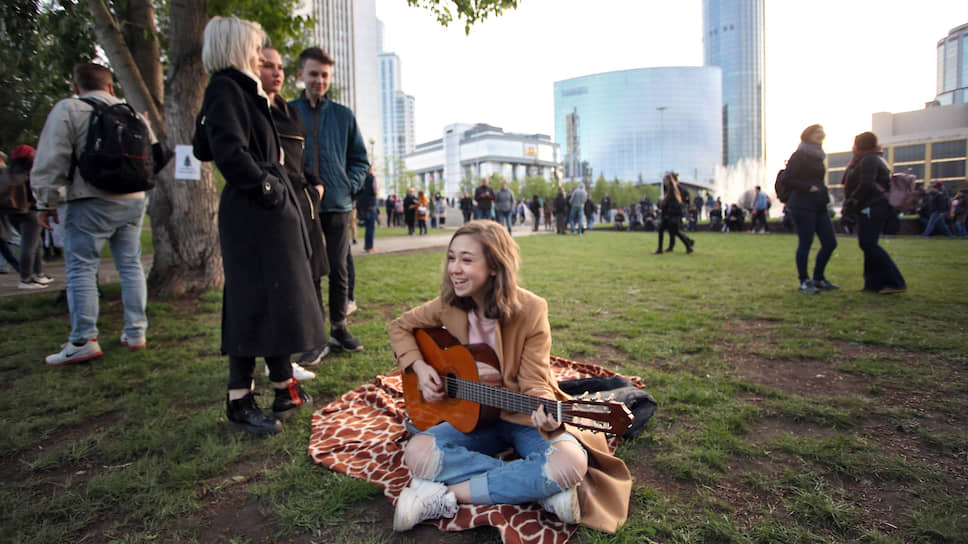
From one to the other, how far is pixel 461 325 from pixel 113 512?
5.57 ft

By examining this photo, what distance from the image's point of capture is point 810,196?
257 inches

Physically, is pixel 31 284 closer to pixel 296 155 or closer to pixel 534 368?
pixel 296 155

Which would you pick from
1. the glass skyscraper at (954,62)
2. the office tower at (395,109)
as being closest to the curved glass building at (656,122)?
the office tower at (395,109)

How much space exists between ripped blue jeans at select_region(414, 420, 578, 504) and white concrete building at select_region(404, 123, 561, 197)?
116m

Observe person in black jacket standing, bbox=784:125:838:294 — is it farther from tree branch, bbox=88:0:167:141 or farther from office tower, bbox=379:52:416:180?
office tower, bbox=379:52:416:180

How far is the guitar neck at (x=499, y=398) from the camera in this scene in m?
2.04

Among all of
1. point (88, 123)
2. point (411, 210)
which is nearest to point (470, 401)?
point (88, 123)

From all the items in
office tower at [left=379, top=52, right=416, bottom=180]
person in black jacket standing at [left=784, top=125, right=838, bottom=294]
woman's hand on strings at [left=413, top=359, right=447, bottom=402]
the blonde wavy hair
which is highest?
office tower at [left=379, top=52, right=416, bottom=180]

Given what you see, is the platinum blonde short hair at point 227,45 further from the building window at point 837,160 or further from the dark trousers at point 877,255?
the building window at point 837,160

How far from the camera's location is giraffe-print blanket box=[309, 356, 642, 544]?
1.96 metres

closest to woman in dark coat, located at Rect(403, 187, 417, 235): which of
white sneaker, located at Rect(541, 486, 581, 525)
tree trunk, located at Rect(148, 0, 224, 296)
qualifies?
tree trunk, located at Rect(148, 0, 224, 296)

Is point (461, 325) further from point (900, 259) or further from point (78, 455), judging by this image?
point (900, 259)

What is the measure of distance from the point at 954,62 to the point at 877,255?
4.84 meters

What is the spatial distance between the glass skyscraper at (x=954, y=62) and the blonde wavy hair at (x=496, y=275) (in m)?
8.98
